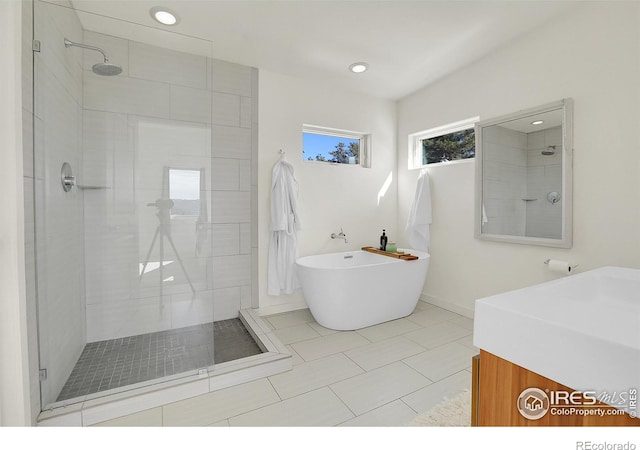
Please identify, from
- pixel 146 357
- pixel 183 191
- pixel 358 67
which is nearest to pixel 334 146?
pixel 358 67

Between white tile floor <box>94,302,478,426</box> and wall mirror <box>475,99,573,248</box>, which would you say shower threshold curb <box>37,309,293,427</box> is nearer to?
white tile floor <box>94,302,478,426</box>

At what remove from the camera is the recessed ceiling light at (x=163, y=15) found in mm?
2016

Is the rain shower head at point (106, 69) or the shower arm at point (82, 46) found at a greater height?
the shower arm at point (82, 46)

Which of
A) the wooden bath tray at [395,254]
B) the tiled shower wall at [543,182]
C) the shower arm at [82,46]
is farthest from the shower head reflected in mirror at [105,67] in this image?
the tiled shower wall at [543,182]

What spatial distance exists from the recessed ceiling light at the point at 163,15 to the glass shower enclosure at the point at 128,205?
9 cm

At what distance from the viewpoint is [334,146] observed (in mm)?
3383

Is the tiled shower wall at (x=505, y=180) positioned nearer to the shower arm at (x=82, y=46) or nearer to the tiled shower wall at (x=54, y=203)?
the shower arm at (x=82, y=46)

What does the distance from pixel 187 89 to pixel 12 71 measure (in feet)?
3.48

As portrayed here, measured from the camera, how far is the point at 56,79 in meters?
1.70

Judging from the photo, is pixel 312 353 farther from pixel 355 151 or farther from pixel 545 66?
pixel 545 66

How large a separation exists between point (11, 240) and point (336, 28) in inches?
94.4

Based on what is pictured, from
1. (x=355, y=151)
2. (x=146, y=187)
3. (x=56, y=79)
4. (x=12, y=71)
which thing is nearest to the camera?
(x=12, y=71)

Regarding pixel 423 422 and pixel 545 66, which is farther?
pixel 545 66

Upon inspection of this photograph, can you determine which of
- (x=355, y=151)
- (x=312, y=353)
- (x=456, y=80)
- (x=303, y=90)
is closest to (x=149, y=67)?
(x=303, y=90)
